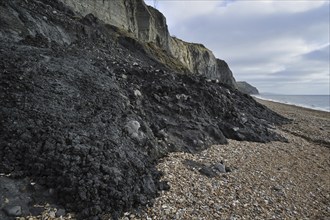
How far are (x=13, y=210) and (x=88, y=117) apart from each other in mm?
3084

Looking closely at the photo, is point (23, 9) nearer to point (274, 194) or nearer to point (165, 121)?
point (165, 121)

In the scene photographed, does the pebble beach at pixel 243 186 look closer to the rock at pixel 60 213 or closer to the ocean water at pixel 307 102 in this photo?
the rock at pixel 60 213

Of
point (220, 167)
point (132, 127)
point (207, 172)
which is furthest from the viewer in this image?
point (220, 167)

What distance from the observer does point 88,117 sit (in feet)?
25.3

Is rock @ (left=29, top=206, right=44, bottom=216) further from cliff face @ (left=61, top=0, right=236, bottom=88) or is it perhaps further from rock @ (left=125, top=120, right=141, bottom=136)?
cliff face @ (left=61, top=0, right=236, bottom=88)

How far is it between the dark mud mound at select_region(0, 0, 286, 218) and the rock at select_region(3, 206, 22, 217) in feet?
2.39

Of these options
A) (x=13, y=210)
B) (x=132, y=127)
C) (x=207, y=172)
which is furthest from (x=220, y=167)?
(x=13, y=210)

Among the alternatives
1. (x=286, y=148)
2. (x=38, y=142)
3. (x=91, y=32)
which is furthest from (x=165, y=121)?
(x=91, y=32)

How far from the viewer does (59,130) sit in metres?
6.86

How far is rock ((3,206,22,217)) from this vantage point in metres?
5.12

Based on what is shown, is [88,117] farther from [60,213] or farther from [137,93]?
[137,93]

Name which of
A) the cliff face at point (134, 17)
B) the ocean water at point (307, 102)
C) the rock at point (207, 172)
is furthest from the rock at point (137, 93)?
the ocean water at point (307, 102)

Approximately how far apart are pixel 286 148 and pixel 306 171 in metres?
2.79

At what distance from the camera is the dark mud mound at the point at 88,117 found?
6.10m
